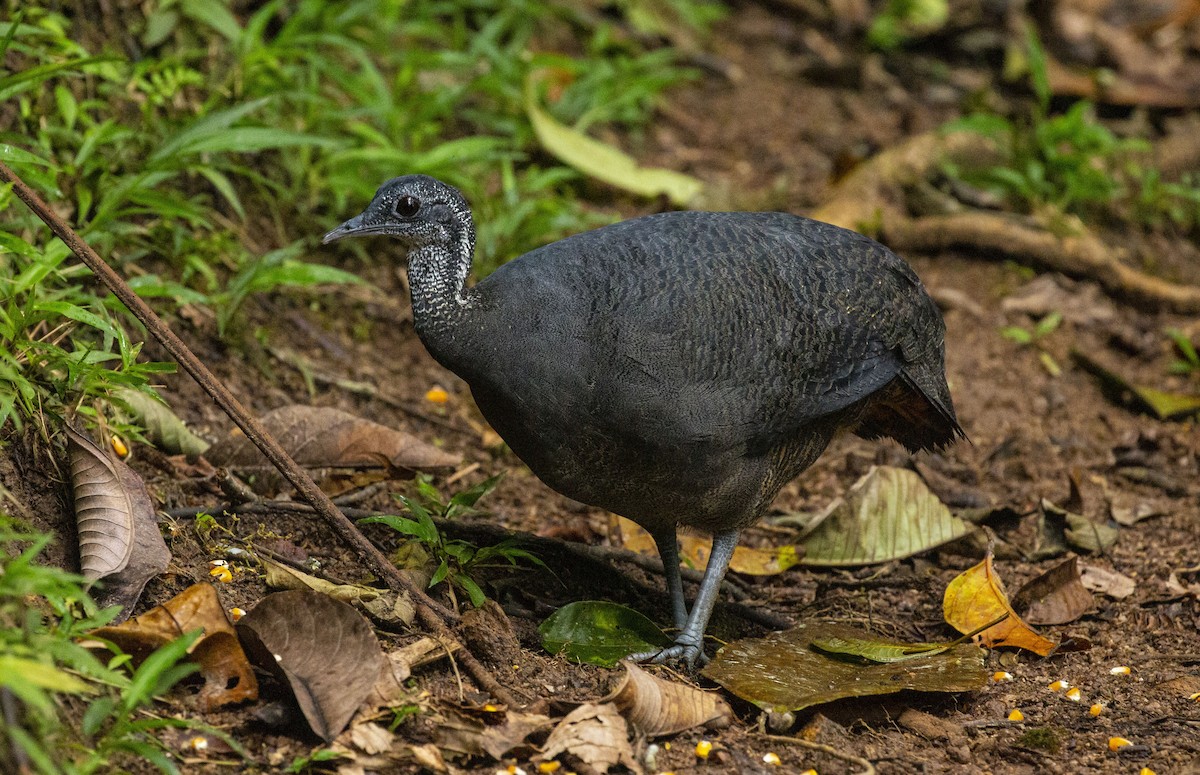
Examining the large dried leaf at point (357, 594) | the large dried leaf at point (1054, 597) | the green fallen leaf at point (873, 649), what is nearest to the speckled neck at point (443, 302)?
the large dried leaf at point (357, 594)

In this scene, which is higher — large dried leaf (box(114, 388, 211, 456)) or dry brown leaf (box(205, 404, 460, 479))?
large dried leaf (box(114, 388, 211, 456))

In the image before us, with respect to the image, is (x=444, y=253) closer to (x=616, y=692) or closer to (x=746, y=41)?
(x=616, y=692)

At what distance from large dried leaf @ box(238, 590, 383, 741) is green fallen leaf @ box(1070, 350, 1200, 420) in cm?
467

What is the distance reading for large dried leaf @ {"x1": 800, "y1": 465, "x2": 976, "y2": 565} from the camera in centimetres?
534

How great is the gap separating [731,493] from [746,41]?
673 cm

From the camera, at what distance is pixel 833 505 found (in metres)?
5.45

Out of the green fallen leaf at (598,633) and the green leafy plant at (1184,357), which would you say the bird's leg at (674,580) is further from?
the green leafy plant at (1184,357)

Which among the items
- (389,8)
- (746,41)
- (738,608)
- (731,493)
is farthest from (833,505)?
(746,41)

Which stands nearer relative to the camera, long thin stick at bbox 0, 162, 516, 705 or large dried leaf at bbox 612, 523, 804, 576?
long thin stick at bbox 0, 162, 516, 705

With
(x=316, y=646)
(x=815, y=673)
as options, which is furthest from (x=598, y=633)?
(x=316, y=646)

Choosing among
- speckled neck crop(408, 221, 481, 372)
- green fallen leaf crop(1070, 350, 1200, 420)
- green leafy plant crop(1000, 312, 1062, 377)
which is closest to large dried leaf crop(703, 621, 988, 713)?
speckled neck crop(408, 221, 481, 372)

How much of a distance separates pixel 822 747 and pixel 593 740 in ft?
2.26

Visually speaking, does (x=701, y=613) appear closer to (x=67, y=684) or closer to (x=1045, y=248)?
(x=67, y=684)

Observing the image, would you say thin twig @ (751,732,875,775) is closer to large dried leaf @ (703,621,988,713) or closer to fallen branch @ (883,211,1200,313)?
large dried leaf @ (703,621,988,713)
